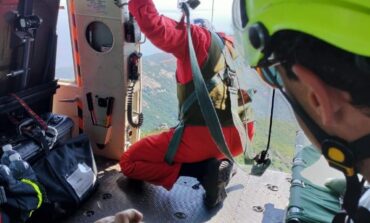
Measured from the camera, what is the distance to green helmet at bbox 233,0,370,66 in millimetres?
730

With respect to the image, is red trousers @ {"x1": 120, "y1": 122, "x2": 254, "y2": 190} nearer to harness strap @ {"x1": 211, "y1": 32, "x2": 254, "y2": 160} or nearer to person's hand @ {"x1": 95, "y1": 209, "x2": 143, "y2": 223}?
harness strap @ {"x1": 211, "y1": 32, "x2": 254, "y2": 160}

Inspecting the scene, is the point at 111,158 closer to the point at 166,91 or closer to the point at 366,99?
the point at 166,91

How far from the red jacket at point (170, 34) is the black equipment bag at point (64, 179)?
40.1 inches

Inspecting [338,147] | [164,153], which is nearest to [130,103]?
[164,153]

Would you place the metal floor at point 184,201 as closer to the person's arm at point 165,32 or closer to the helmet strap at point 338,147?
the person's arm at point 165,32

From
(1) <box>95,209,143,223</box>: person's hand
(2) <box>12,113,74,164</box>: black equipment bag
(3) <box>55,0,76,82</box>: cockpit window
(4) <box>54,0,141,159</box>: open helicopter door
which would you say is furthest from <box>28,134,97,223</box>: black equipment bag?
(1) <box>95,209,143,223</box>: person's hand

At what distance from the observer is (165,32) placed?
8.12 feet

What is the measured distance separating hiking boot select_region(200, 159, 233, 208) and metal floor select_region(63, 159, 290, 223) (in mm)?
118

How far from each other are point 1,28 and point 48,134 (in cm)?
87

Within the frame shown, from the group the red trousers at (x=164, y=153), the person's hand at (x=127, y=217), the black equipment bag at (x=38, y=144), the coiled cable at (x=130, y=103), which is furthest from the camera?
the coiled cable at (x=130, y=103)

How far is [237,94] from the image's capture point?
8.09ft

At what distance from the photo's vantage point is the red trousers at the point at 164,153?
111 inches

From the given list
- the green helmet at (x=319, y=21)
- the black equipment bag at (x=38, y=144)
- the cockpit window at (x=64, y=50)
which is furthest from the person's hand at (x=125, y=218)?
the cockpit window at (x=64, y=50)

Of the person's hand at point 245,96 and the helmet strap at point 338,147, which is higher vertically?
the helmet strap at point 338,147
